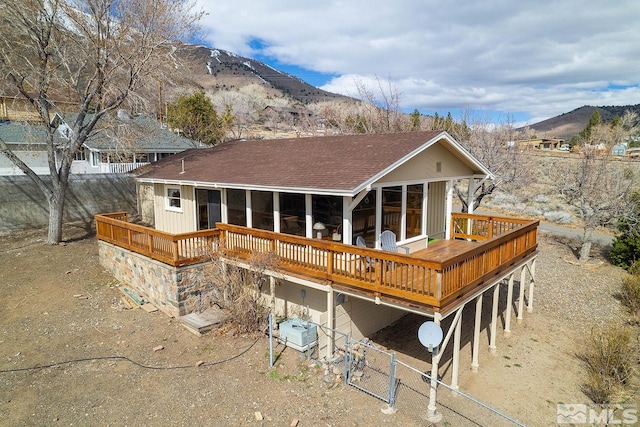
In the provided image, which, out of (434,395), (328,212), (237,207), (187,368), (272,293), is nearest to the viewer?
(434,395)

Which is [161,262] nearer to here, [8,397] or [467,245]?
[8,397]

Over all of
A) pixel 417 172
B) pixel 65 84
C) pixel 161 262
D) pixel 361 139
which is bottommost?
pixel 161 262

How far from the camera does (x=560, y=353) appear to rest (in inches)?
388

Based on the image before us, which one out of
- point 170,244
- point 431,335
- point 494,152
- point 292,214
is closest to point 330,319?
point 431,335

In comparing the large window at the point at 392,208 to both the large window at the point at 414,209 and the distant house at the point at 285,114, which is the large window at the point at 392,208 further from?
the distant house at the point at 285,114

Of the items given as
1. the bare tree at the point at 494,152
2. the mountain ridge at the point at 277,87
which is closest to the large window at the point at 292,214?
the bare tree at the point at 494,152

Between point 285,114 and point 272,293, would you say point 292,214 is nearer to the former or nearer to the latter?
point 272,293

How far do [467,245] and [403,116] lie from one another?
20.3 m

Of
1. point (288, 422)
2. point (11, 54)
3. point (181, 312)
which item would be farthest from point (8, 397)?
point (11, 54)

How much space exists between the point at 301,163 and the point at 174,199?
225 inches

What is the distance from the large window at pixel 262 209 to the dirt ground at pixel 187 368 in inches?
125

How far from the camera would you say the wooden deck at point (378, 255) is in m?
7.28

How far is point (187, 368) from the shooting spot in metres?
8.19

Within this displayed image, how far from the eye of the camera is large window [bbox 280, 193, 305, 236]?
10008 millimetres
